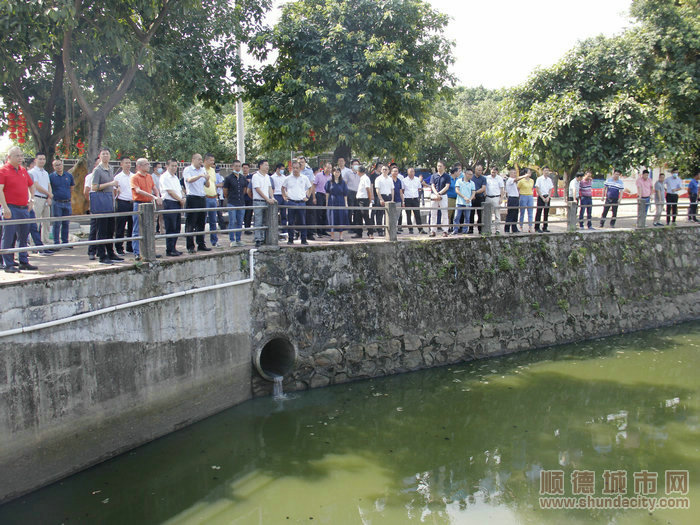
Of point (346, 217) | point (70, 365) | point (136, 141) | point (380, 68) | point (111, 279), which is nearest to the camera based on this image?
point (70, 365)

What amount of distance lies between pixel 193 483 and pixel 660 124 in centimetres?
1554

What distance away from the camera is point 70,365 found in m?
6.79

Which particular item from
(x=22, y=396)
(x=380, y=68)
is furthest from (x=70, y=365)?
(x=380, y=68)

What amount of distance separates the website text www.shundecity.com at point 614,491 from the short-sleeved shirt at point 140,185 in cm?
697

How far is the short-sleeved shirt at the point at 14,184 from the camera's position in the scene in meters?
7.50

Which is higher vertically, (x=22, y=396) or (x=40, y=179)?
(x=40, y=179)

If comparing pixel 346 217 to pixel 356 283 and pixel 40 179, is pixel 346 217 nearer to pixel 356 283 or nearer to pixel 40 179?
pixel 356 283

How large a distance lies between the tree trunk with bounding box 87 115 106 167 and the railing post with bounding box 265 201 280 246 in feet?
16.7

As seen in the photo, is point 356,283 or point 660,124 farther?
point 660,124

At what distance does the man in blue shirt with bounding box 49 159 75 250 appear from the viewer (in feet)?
31.1

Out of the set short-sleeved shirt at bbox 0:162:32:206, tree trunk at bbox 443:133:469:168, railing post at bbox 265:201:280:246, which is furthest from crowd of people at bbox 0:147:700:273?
tree trunk at bbox 443:133:469:168

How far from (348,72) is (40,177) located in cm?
874

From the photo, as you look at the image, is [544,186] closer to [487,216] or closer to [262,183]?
[487,216]

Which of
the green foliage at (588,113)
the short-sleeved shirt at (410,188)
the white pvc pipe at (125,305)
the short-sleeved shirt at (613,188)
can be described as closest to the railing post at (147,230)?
the white pvc pipe at (125,305)
